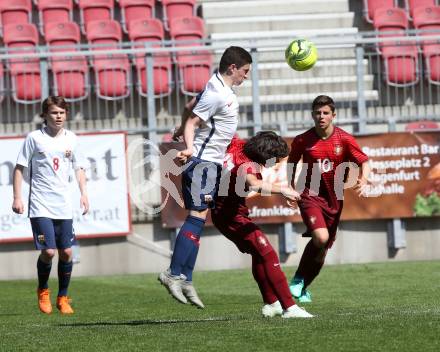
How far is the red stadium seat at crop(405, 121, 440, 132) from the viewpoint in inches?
671

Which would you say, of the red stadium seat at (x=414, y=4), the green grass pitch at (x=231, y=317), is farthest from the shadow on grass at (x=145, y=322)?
the red stadium seat at (x=414, y=4)

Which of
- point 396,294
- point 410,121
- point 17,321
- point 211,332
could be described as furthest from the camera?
point 410,121

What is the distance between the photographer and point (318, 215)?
10.8 metres

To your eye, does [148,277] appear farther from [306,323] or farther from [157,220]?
[306,323]

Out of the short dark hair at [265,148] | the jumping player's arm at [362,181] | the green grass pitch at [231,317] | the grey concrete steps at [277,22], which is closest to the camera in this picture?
→ the green grass pitch at [231,317]

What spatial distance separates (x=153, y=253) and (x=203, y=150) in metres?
8.04

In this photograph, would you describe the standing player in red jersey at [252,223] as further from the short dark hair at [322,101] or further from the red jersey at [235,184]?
the short dark hair at [322,101]

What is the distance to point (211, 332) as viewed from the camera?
7961mm

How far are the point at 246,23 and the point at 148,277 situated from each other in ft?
21.4

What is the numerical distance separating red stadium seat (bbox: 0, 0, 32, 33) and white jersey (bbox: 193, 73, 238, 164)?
12.3 metres

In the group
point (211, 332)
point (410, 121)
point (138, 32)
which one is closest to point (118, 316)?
point (211, 332)

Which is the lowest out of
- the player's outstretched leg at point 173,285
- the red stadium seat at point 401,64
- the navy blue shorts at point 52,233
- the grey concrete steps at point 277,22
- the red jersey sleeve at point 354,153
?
the player's outstretched leg at point 173,285

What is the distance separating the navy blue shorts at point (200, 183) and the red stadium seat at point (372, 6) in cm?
1246

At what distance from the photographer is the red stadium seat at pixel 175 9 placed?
20594mm
